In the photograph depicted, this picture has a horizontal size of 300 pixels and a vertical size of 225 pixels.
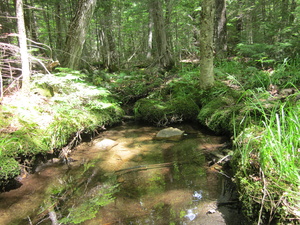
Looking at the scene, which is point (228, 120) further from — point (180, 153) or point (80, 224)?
point (80, 224)

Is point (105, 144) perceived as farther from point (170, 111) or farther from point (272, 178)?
point (272, 178)

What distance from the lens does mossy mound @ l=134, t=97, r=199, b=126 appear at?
6148 mm

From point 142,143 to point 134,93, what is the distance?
10.8 ft

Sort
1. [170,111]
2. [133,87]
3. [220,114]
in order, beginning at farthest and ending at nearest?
[133,87]
[170,111]
[220,114]

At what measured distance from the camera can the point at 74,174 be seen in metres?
3.57

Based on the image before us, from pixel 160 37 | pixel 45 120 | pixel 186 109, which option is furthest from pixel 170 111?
pixel 160 37

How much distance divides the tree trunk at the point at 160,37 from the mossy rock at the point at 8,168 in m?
7.76

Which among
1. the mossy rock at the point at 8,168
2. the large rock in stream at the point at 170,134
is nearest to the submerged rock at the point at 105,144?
the large rock in stream at the point at 170,134

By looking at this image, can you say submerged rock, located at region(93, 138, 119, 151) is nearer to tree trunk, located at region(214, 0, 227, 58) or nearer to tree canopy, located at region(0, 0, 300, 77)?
tree canopy, located at region(0, 0, 300, 77)

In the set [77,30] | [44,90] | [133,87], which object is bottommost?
[133,87]

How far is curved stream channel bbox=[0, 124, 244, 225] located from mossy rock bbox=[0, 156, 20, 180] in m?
0.24

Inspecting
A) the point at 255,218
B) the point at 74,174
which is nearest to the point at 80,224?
the point at 74,174

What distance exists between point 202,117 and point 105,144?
8.97 ft

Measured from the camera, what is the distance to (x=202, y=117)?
5.50 meters
